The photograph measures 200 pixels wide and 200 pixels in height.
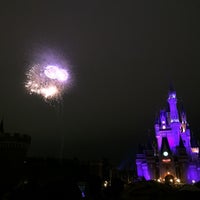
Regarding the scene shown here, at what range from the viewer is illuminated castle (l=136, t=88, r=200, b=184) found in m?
78.4

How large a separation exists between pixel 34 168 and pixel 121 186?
196 ft

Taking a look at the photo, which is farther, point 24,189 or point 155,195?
point 155,195

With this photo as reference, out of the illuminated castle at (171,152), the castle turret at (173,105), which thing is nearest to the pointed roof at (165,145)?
the illuminated castle at (171,152)

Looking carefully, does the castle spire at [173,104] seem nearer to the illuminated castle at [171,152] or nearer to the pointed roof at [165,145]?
the illuminated castle at [171,152]

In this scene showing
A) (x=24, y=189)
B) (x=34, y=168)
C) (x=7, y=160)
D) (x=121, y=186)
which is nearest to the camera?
(x=24, y=189)

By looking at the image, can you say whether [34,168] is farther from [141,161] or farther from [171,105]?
[171,105]

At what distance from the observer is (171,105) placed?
90.8m

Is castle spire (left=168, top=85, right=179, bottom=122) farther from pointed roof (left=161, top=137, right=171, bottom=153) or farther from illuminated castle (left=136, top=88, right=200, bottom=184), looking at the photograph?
pointed roof (left=161, top=137, right=171, bottom=153)

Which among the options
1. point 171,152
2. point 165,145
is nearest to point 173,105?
point 165,145

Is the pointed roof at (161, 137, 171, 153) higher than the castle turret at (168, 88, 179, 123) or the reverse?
the reverse

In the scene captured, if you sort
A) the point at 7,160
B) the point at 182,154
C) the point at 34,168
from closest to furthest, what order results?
the point at 7,160, the point at 34,168, the point at 182,154

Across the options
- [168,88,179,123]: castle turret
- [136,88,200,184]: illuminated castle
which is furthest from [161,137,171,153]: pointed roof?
[168,88,179,123]: castle turret

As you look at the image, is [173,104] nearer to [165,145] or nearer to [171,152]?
[165,145]

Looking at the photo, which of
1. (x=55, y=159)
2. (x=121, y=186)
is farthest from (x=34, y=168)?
(x=121, y=186)
